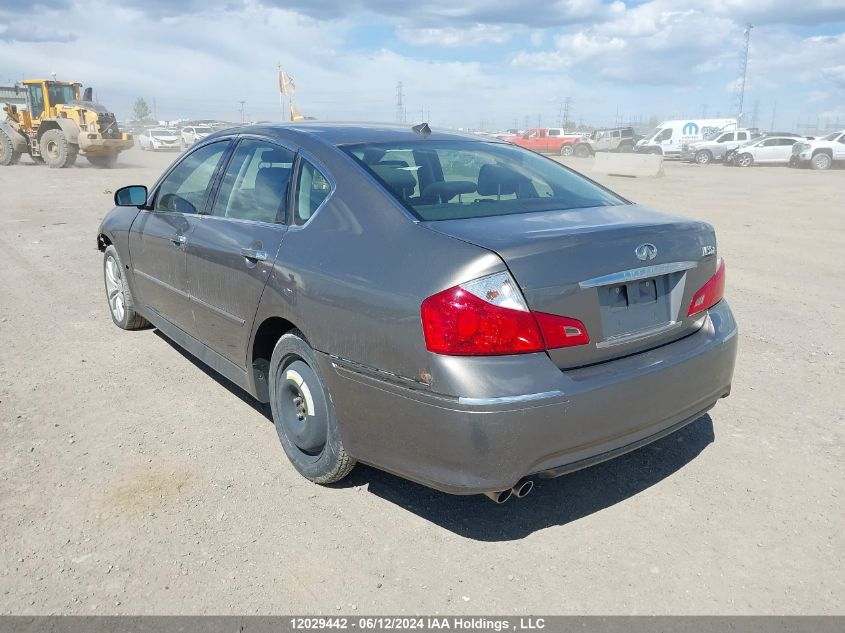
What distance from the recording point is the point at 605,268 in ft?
8.21

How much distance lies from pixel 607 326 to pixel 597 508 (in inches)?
37.0

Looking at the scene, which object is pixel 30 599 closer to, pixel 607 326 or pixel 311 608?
pixel 311 608

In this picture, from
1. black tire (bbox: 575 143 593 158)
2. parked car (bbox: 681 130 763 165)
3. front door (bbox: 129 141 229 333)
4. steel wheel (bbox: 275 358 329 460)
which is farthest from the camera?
black tire (bbox: 575 143 593 158)

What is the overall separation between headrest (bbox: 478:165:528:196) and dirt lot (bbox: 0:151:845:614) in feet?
4.63

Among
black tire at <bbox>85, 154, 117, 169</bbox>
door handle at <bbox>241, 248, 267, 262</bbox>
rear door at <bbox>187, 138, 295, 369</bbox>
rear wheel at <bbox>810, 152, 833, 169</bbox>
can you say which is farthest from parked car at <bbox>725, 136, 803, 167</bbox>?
door handle at <bbox>241, 248, 267, 262</bbox>

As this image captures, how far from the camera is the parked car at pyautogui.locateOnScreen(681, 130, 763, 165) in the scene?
35062 millimetres

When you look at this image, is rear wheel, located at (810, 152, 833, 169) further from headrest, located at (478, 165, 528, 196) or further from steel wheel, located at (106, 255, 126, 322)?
steel wheel, located at (106, 255, 126, 322)

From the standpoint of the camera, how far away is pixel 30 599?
95.6 inches

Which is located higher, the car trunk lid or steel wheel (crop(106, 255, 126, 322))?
the car trunk lid

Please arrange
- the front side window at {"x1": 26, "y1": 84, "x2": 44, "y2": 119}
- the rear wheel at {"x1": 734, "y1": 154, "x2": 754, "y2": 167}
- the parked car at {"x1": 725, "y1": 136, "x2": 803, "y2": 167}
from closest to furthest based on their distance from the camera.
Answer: the front side window at {"x1": 26, "y1": 84, "x2": 44, "y2": 119}, the parked car at {"x1": 725, "y1": 136, "x2": 803, "y2": 167}, the rear wheel at {"x1": 734, "y1": 154, "x2": 754, "y2": 167}

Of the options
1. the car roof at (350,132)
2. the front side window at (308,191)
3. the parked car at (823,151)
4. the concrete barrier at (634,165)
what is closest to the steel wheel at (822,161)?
the parked car at (823,151)

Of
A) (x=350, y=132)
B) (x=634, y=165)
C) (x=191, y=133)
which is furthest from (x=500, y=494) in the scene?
(x=191, y=133)

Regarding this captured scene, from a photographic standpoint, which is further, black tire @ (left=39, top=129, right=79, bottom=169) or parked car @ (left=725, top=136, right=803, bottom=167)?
parked car @ (left=725, top=136, right=803, bottom=167)

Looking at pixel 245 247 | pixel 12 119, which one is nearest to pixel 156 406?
pixel 245 247
